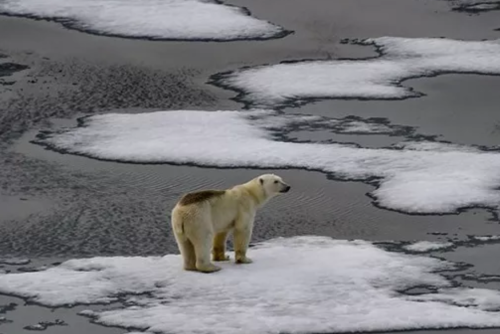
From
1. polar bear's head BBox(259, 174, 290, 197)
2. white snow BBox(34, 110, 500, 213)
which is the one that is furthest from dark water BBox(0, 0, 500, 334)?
polar bear's head BBox(259, 174, 290, 197)

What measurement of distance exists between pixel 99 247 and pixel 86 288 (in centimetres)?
112

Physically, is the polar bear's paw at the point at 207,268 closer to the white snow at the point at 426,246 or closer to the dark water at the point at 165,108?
the dark water at the point at 165,108

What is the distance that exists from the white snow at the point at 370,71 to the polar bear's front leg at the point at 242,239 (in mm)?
4676

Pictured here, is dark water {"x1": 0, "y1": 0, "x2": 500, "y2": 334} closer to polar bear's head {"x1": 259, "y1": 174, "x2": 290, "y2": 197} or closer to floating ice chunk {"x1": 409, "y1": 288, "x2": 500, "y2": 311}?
floating ice chunk {"x1": 409, "y1": 288, "x2": 500, "y2": 311}

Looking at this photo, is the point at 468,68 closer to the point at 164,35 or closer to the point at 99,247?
the point at 164,35

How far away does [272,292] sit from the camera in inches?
355

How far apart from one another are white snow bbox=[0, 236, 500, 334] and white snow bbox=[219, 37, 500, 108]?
481cm

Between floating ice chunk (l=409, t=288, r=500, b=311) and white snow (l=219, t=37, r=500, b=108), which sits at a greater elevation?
white snow (l=219, t=37, r=500, b=108)

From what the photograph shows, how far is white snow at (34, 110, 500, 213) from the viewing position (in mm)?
11534

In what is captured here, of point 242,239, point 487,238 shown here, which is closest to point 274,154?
point 487,238

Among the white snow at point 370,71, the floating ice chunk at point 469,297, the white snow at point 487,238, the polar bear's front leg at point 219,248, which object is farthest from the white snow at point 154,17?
the floating ice chunk at point 469,297

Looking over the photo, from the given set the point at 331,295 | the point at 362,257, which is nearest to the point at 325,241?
the point at 362,257

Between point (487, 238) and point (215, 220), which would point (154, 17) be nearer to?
point (487, 238)

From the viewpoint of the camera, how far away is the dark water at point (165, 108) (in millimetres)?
10523
